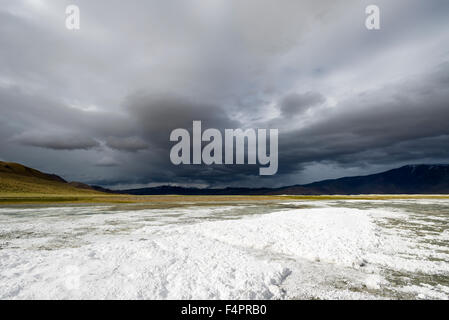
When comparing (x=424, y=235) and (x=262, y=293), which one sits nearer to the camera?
(x=262, y=293)

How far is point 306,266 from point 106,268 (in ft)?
24.0

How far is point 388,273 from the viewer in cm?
772

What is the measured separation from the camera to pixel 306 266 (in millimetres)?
8508

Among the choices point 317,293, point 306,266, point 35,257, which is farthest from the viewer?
point 35,257

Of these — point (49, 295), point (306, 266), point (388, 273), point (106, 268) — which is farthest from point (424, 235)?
point (49, 295)

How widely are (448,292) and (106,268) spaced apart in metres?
10.6
